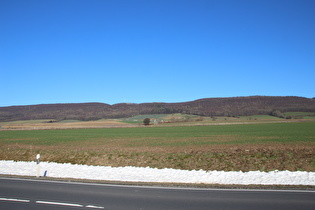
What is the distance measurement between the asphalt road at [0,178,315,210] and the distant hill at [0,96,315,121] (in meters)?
122

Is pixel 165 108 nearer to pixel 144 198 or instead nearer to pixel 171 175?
pixel 171 175

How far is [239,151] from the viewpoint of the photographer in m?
21.7

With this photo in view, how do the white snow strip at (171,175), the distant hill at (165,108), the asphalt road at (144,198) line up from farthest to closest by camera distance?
1. the distant hill at (165,108)
2. the white snow strip at (171,175)
3. the asphalt road at (144,198)

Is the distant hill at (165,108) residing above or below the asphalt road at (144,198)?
above

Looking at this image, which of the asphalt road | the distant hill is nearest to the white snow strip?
the asphalt road

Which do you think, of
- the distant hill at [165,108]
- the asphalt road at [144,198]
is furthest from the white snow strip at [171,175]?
the distant hill at [165,108]

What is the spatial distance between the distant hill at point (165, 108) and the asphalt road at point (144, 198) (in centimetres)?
12150

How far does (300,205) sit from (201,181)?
6793 millimetres

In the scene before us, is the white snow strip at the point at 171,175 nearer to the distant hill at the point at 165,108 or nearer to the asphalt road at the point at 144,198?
the asphalt road at the point at 144,198

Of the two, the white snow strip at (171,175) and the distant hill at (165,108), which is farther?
→ the distant hill at (165,108)

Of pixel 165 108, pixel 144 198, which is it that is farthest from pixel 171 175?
pixel 165 108

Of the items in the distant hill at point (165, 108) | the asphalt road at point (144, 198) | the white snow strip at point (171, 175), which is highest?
the distant hill at point (165, 108)

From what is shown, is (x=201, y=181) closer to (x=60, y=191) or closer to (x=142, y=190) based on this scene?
(x=142, y=190)

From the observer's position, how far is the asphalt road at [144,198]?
8.84 metres
